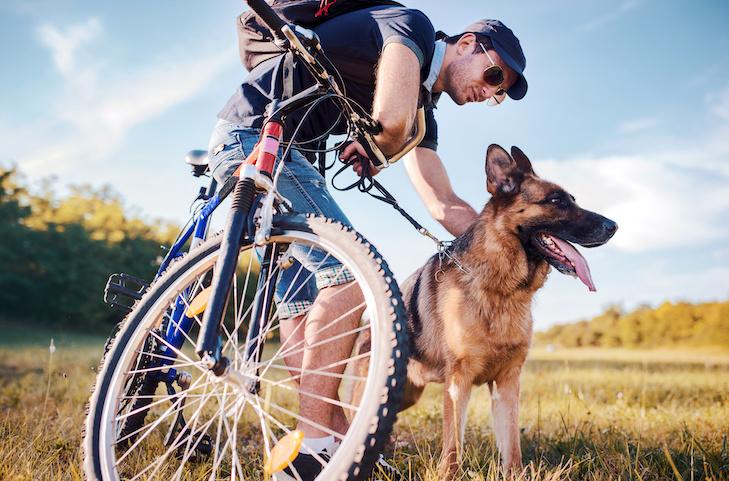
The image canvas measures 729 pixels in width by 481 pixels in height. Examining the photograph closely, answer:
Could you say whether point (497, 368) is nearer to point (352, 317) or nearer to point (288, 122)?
point (352, 317)

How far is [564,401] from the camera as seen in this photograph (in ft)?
15.7

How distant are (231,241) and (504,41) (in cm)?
179

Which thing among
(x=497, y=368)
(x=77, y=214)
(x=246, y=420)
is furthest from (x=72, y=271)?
(x=497, y=368)

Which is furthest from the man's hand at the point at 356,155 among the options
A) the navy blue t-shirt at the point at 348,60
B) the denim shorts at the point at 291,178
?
the denim shorts at the point at 291,178

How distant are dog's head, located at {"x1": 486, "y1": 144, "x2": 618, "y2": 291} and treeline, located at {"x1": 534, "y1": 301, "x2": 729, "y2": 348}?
686 inches

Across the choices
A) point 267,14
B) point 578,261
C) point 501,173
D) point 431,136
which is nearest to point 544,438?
point 578,261

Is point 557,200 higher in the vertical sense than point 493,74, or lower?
lower

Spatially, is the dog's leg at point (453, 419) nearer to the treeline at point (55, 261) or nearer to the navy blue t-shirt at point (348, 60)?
the navy blue t-shirt at point (348, 60)

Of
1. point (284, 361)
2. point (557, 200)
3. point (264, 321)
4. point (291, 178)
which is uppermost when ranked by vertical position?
point (557, 200)

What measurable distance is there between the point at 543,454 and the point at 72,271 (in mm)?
28603

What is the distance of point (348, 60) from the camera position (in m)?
2.28

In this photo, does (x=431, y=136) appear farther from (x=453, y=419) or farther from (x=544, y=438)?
(x=544, y=438)

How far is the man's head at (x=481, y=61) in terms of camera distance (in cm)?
262

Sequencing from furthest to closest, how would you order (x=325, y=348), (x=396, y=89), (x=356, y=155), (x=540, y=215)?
(x=540, y=215) → (x=356, y=155) → (x=325, y=348) → (x=396, y=89)
